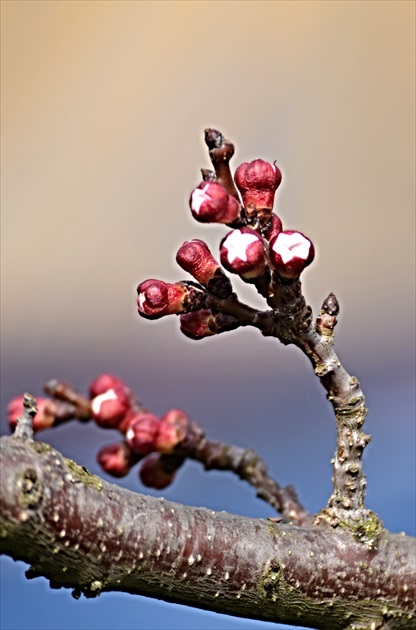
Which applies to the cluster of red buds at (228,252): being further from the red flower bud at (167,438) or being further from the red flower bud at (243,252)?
the red flower bud at (167,438)

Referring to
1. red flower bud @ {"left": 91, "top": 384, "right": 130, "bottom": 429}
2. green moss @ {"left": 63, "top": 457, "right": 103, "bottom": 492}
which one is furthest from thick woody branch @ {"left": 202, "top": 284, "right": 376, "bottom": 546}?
red flower bud @ {"left": 91, "top": 384, "right": 130, "bottom": 429}

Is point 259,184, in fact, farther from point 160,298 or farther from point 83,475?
point 83,475

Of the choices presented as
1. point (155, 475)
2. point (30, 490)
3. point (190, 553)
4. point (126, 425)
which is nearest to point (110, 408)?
point (126, 425)

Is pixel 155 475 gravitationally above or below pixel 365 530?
above

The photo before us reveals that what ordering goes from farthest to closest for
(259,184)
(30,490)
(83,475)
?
(259,184) → (83,475) → (30,490)

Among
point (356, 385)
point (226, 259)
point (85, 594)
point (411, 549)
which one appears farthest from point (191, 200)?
point (411, 549)

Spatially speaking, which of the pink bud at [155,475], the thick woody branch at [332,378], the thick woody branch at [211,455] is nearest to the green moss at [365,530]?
the thick woody branch at [332,378]
